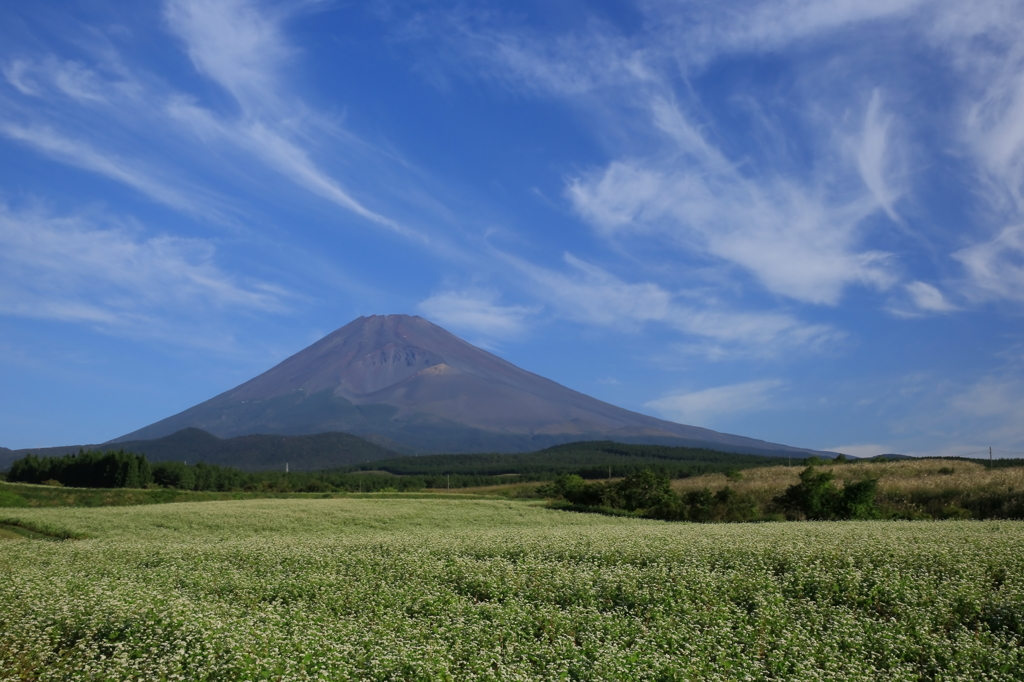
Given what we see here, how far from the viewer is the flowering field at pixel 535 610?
32.8 ft

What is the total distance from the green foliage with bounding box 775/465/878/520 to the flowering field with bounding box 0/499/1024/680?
15.7 m

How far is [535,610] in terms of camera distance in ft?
44.8

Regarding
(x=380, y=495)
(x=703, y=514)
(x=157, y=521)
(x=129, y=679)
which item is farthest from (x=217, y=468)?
(x=129, y=679)

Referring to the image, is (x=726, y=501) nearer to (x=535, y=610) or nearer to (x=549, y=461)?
(x=535, y=610)

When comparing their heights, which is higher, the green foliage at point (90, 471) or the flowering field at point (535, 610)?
the flowering field at point (535, 610)

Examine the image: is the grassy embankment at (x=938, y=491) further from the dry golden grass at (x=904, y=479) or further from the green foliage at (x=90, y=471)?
the green foliage at (x=90, y=471)

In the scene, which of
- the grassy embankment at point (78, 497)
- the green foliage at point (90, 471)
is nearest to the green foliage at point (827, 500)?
the grassy embankment at point (78, 497)

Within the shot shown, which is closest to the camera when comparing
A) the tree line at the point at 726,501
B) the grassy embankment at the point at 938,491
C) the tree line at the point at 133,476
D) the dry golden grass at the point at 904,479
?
the grassy embankment at the point at 938,491

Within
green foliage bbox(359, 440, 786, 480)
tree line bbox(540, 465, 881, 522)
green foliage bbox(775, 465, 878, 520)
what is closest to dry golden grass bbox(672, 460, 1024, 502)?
tree line bbox(540, 465, 881, 522)

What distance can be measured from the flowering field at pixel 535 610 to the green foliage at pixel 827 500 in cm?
1573

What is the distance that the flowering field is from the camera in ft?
32.8

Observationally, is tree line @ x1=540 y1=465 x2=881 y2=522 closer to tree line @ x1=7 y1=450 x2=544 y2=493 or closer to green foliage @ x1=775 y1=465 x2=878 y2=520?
green foliage @ x1=775 y1=465 x2=878 y2=520

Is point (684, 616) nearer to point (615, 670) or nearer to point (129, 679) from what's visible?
point (615, 670)

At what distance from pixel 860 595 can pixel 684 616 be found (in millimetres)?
3804
